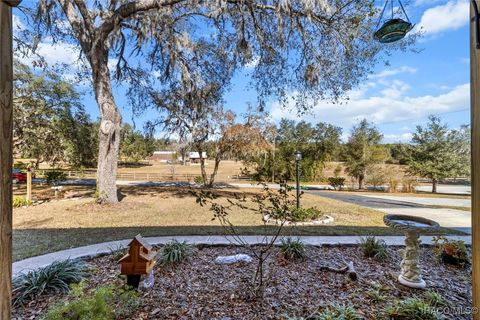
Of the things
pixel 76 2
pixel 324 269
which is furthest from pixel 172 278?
pixel 76 2

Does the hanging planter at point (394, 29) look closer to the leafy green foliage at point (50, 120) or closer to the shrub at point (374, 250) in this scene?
the shrub at point (374, 250)

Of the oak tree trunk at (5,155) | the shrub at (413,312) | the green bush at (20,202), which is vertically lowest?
the green bush at (20,202)

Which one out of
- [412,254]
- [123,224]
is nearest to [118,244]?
[123,224]

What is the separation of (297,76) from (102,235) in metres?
5.24

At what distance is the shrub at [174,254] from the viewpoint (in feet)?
9.30

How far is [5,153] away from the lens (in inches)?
36.9

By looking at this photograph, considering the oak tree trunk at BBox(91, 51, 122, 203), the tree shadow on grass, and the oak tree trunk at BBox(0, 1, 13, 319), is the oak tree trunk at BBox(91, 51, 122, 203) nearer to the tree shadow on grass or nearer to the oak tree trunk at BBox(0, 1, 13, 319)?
the tree shadow on grass

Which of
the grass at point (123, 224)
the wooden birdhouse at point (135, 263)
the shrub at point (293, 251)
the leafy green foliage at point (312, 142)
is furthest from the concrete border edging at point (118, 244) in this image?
the leafy green foliage at point (312, 142)

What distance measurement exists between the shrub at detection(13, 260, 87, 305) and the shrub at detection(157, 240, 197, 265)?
78 centimetres

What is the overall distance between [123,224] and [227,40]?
4.98 meters

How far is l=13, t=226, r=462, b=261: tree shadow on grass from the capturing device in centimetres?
367

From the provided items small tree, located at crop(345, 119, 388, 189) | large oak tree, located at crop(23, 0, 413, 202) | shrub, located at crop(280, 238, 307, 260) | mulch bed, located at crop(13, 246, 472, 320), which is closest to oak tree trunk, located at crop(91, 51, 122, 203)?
large oak tree, located at crop(23, 0, 413, 202)

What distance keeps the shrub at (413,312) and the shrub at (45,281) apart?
2.84 metres

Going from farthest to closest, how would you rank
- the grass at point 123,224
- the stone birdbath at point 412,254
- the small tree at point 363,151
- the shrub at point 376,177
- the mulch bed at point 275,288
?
the small tree at point 363,151, the shrub at point 376,177, the grass at point 123,224, the stone birdbath at point 412,254, the mulch bed at point 275,288
